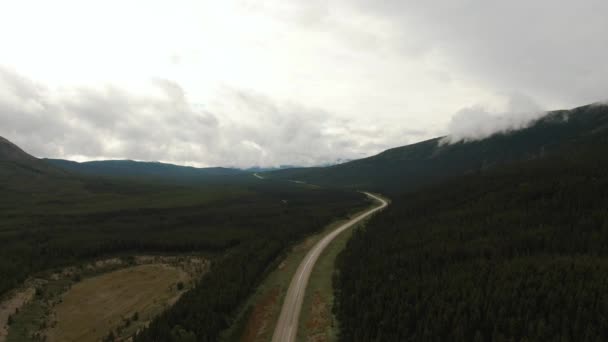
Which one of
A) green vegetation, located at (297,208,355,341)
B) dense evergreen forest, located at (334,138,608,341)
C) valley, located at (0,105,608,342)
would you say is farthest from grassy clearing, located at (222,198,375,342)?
dense evergreen forest, located at (334,138,608,341)

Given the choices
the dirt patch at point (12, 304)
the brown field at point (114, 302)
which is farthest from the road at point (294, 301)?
the dirt patch at point (12, 304)

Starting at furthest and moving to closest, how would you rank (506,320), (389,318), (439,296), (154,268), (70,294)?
(154,268) → (70,294) → (439,296) → (389,318) → (506,320)

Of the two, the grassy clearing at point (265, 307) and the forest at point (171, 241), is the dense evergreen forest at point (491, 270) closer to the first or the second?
the grassy clearing at point (265, 307)

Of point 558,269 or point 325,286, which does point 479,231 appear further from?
point 325,286

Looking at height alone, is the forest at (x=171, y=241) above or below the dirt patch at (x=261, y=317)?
A: above

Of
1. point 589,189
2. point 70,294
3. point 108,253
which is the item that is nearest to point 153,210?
point 108,253

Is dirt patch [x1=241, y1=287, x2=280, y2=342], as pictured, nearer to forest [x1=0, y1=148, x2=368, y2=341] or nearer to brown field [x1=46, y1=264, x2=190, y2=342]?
forest [x1=0, y1=148, x2=368, y2=341]

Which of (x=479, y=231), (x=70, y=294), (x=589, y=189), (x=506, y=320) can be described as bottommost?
→ (x=70, y=294)
